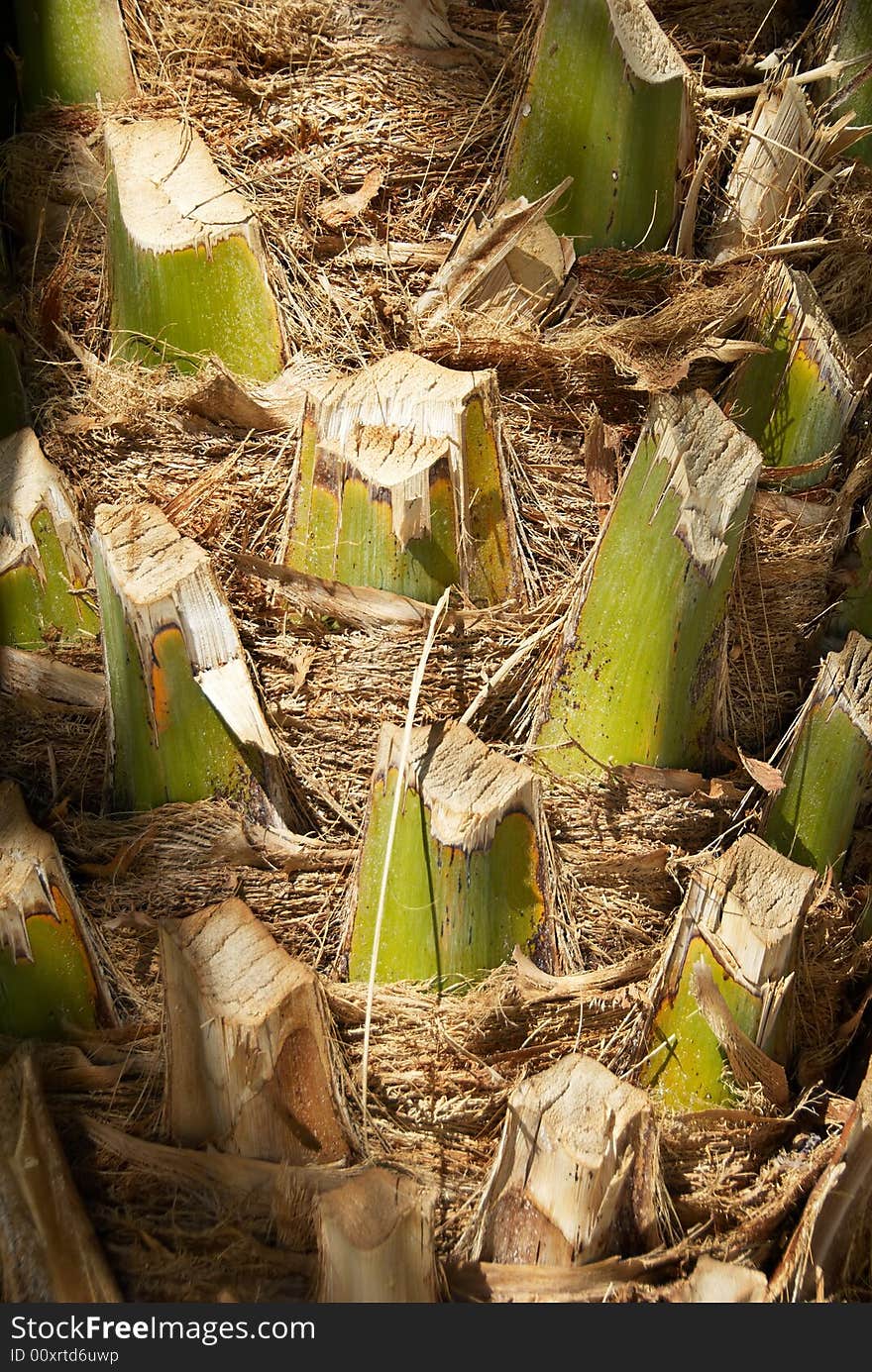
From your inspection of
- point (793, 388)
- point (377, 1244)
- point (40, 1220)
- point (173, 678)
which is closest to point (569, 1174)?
point (377, 1244)

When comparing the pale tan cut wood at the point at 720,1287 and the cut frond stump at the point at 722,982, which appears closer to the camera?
the pale tan cut wood at the point at 720,1287

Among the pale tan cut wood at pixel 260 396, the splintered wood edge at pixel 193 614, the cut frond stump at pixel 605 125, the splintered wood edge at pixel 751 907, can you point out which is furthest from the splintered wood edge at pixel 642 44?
the splintered wood edge at pixel 751 907

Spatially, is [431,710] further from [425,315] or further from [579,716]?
[425,315]

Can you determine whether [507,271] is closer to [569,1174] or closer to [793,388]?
[793,388]

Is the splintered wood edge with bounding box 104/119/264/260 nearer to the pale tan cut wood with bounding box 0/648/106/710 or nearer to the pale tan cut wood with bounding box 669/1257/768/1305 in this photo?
the pale tan cut wood with bounding box 0/648/106/710

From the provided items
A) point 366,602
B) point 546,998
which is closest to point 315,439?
point 366,602

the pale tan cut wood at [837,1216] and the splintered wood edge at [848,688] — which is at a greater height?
the splintered wood edge at [848,688]

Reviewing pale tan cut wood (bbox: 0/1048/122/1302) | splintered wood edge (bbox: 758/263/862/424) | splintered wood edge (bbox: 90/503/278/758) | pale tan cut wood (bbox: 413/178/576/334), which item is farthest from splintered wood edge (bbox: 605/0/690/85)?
pale tan cut wood (bbox: 0/1048/122/1302)

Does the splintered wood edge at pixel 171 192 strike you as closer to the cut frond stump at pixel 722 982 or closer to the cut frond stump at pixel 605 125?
the cut frond stump at pixel 605 125
